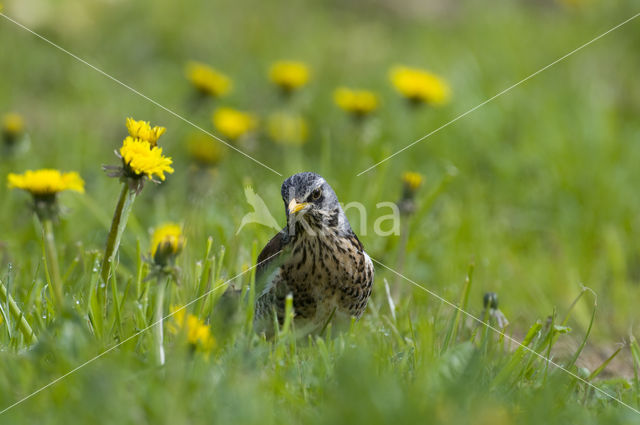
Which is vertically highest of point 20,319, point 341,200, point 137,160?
point 137,160

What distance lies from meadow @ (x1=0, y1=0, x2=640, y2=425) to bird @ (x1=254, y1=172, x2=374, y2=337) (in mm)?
134

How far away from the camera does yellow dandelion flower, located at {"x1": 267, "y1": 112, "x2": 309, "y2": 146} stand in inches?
201

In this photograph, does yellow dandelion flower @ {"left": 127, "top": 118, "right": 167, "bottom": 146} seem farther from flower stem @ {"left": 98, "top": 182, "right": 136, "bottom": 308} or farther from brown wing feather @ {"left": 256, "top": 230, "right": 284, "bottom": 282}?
brown wing feather @ {"left": 256, "top": 230, "right": 284, "bottom": 282}

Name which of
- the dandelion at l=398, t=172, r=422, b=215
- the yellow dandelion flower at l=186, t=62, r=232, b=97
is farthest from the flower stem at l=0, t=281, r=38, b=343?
the yellow dandelion flower at l=186, t=62, r=232, b=97

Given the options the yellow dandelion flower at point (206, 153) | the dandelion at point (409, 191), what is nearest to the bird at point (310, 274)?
the dandelion at point (409, 191)

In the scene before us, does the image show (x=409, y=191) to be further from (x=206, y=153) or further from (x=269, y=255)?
(x=206, y=153)

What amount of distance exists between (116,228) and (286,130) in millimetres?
2488

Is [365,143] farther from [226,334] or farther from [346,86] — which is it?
[226,334]

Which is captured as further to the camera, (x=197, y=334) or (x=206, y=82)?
(x=206, y=82)

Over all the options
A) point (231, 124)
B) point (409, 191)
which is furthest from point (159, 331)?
point (231, 124)

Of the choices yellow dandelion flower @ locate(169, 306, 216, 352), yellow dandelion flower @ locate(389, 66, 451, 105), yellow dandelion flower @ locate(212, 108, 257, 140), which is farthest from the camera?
yellow dandelion flower @ locate(389, 66, 451, 105)

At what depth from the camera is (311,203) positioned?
9.81 feet

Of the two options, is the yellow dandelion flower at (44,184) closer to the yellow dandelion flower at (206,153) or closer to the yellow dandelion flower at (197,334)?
the yellow dandelion flower at (197,334)

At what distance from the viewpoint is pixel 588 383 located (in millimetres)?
2543
